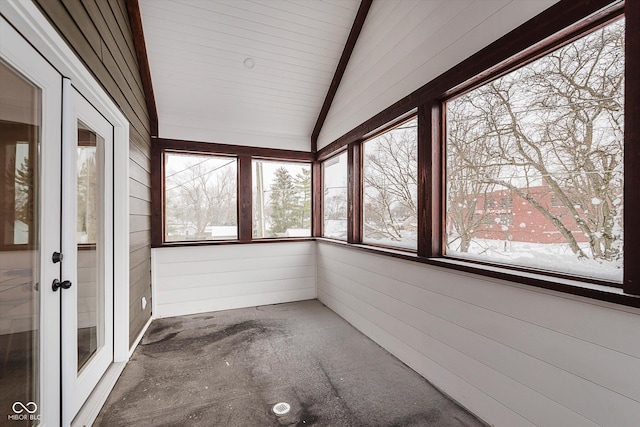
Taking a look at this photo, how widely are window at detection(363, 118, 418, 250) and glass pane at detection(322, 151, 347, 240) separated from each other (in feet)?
1.59

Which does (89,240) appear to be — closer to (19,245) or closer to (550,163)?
(19,245)

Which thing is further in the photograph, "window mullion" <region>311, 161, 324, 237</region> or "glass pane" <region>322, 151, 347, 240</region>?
"window mullion" <region>311, 161, 324, 237</region>

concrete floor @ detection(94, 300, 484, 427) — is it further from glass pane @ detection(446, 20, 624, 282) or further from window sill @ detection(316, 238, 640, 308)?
glass pane @ detection(446, 20, 624, 282)

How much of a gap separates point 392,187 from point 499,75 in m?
1.33

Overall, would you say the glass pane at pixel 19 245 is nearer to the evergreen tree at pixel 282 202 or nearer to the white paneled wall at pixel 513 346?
the white paneled wall at pixel 513 346

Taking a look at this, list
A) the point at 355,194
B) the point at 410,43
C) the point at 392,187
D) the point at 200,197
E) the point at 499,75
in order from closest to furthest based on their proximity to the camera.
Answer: the point at 499,75 → the point at 410,43 → the point at 392,187 → the point at 355,194 → the point at 200,197

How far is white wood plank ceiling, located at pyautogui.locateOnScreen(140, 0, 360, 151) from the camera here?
298cm

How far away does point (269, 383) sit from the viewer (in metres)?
2.26

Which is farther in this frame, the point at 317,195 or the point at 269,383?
the point at 317,195

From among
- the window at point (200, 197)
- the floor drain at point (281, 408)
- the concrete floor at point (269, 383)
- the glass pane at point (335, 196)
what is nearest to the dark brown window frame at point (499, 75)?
the glass pane at point (335, 196)

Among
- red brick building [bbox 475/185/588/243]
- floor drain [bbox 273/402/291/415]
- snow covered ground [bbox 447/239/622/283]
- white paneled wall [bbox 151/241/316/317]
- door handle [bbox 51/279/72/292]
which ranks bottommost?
floor drain [bbox 273/402/291/415]

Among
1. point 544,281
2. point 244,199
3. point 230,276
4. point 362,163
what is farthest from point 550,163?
point 230,276

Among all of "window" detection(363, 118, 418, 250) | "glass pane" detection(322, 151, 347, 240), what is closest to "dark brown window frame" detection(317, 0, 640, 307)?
"window" detection(363, 118, 418, 250)

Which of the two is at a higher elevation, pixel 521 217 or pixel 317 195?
pixel 317 195
